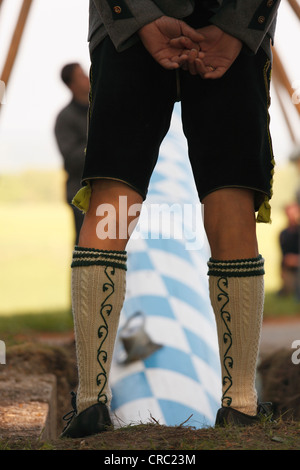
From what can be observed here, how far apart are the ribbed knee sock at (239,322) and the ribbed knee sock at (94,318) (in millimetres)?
303

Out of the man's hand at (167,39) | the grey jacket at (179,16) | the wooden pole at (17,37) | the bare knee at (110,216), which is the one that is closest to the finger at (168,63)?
the man's hand at (167,39)

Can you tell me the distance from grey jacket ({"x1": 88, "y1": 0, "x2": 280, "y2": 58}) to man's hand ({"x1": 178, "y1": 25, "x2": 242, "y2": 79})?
20 millimetres

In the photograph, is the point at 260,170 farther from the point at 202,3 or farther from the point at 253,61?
the point at 202,3

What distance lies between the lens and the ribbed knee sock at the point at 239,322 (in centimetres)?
211

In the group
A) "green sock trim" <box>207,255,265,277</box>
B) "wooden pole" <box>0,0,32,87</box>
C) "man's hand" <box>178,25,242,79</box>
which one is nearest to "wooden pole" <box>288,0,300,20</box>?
"wooden pole" <box>0,0,32,87</box>

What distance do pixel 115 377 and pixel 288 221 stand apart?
7.47 m

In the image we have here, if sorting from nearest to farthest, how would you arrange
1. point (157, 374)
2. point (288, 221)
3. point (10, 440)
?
point (10, 440), point (157, 374), point (288, 221)

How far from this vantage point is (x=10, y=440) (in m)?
2.03

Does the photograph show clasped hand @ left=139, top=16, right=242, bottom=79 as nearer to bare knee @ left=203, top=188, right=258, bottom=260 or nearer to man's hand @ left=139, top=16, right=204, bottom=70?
A: man's hand @ left=139, top=16, right=204, bottom=70

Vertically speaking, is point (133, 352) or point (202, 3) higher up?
point (202, 3)

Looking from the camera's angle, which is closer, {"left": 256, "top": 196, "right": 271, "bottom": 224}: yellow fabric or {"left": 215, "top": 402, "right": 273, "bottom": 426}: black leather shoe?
{"left": 215, "top": 402, "right": 273, "bottom": 426}: black leather shoe

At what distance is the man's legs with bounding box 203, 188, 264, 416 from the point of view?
2.10 m

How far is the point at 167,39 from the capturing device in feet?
6.68

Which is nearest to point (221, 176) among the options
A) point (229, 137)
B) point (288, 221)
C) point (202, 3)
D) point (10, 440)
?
point (229, 137)
